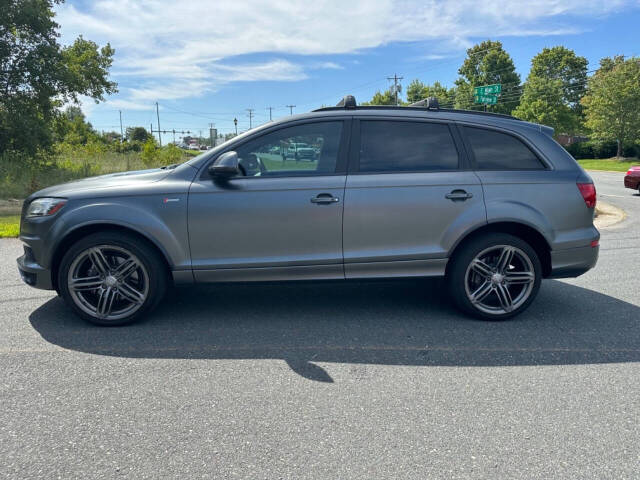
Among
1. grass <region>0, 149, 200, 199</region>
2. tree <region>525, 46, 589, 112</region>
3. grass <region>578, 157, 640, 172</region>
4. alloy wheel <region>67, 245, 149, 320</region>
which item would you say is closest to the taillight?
alloy wheel <region>67, 245, 149, 320</region>

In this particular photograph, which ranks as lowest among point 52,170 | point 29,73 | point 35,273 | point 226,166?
point 35,273

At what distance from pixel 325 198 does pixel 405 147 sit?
0.90 meters

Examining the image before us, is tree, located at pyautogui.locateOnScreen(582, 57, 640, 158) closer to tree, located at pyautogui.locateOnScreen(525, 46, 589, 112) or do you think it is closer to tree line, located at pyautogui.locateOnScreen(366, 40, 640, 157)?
tree line, located at pyautogui.locateOnScreen(366, 40, 640, 157)

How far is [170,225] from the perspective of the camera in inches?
161

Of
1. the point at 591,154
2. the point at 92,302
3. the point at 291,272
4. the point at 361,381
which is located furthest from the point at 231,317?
the point at 591,154

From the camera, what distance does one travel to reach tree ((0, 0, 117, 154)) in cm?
2114

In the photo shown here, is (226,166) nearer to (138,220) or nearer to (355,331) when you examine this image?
Result: (138,220)

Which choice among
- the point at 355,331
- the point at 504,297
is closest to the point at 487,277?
the point at 504,297

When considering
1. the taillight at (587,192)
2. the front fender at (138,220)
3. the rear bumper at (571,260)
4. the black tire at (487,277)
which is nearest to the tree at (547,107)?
the taillight at (587,192)

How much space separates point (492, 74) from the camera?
208 ft

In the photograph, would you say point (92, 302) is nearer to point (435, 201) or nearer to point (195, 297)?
point (195, 297)

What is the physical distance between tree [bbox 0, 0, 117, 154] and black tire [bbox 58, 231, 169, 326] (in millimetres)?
20856

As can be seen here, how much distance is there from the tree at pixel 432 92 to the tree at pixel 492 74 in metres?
3.88

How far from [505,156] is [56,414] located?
13.2 feet
